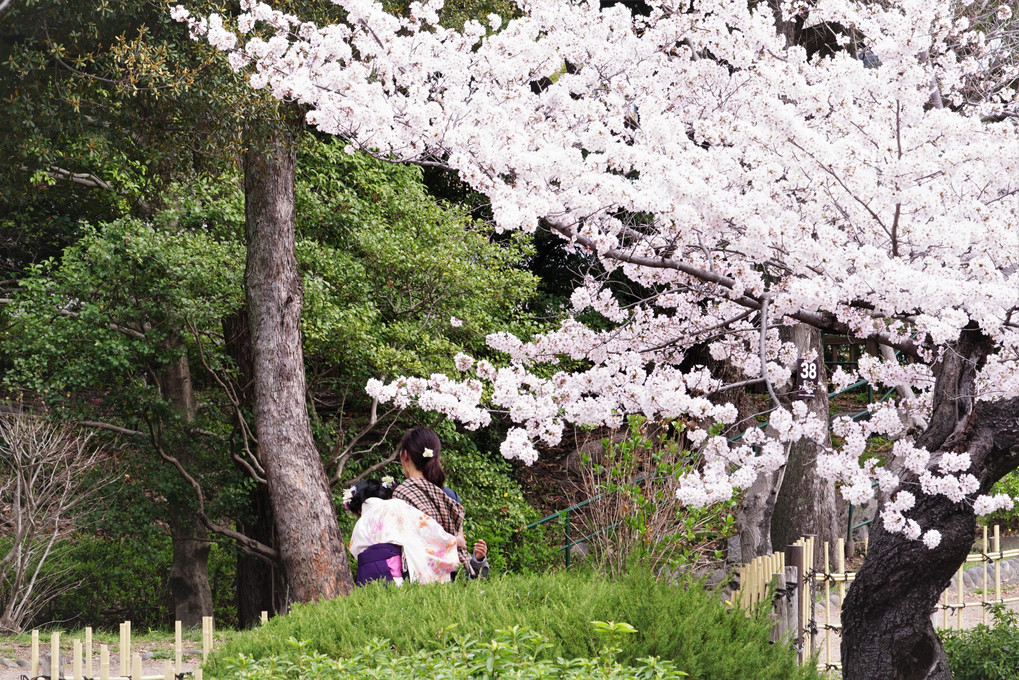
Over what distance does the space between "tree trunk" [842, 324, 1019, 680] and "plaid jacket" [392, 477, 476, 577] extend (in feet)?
6.74

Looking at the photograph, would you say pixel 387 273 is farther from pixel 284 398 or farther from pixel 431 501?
pixel 431 501

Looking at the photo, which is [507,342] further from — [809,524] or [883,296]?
[809,524]

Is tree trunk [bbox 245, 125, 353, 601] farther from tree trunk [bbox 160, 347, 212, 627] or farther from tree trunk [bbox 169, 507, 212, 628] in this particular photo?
tree trunk [bbox 169, 507, 212, 628]

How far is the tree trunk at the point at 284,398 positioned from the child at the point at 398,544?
297 centimetres

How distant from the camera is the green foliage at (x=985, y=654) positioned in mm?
5656

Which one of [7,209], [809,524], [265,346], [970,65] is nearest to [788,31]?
[970,65]

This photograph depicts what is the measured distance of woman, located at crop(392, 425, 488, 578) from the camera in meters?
4.94

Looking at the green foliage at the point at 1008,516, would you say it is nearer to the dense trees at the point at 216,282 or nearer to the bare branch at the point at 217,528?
the dense trees at the point at 216,282

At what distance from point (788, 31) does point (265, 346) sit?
589cm

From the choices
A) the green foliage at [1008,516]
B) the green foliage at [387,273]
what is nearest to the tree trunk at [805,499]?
the green foliage at [1008,516]

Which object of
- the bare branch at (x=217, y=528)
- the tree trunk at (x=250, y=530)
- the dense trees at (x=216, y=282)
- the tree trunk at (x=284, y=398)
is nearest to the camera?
the dense trees at (x=216, y=282)

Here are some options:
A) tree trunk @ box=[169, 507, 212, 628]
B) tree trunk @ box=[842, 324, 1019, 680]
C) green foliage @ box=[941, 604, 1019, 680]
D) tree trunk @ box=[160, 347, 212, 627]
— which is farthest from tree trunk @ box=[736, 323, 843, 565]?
tree trunk @ box=[169, 507, 212, 628]

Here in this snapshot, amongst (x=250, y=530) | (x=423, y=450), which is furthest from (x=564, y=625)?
(x=250, y=530)

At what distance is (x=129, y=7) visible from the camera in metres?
7.02
